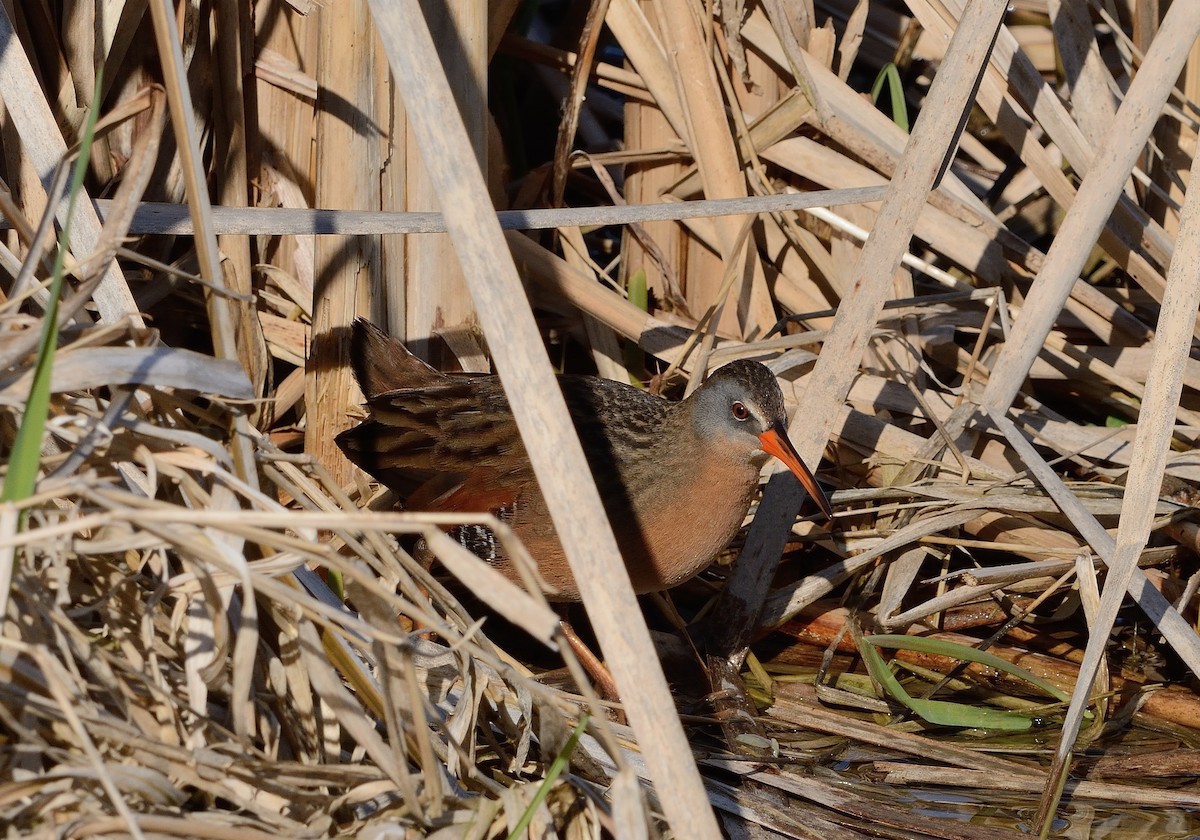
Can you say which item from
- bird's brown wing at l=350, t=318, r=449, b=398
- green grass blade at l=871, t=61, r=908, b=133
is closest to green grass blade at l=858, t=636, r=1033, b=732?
bird's brown wing at l=350, t=318, r=449, b=398

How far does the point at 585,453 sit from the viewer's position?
2.89 metres

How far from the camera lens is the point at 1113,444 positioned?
10.7ft

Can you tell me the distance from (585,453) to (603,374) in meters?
Answer: 0.79

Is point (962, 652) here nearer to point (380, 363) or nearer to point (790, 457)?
point (790, 457)

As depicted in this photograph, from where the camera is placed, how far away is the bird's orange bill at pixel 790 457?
108 inches

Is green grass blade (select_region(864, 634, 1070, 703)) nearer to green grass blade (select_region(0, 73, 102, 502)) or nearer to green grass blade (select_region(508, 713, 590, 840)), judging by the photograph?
green grass blade (select_region(508, 713, 590, 840))

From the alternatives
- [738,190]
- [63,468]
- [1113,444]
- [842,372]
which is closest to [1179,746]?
[1113,444]

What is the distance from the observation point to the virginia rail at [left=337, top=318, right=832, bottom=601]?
113 inches

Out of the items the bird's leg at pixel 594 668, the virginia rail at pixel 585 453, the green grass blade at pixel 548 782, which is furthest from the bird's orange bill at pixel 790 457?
the green grass blade at pixel 548 782

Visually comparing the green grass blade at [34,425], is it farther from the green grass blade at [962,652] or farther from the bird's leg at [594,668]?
the green grass blade at [962,652]

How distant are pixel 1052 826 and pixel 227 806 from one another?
172 centimetres

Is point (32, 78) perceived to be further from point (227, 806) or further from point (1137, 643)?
point (1137, 643)

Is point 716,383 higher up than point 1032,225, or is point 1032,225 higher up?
point 1032,225

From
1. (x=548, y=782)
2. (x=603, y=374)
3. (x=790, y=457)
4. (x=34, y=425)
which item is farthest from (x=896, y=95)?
(x=34, y=425)
